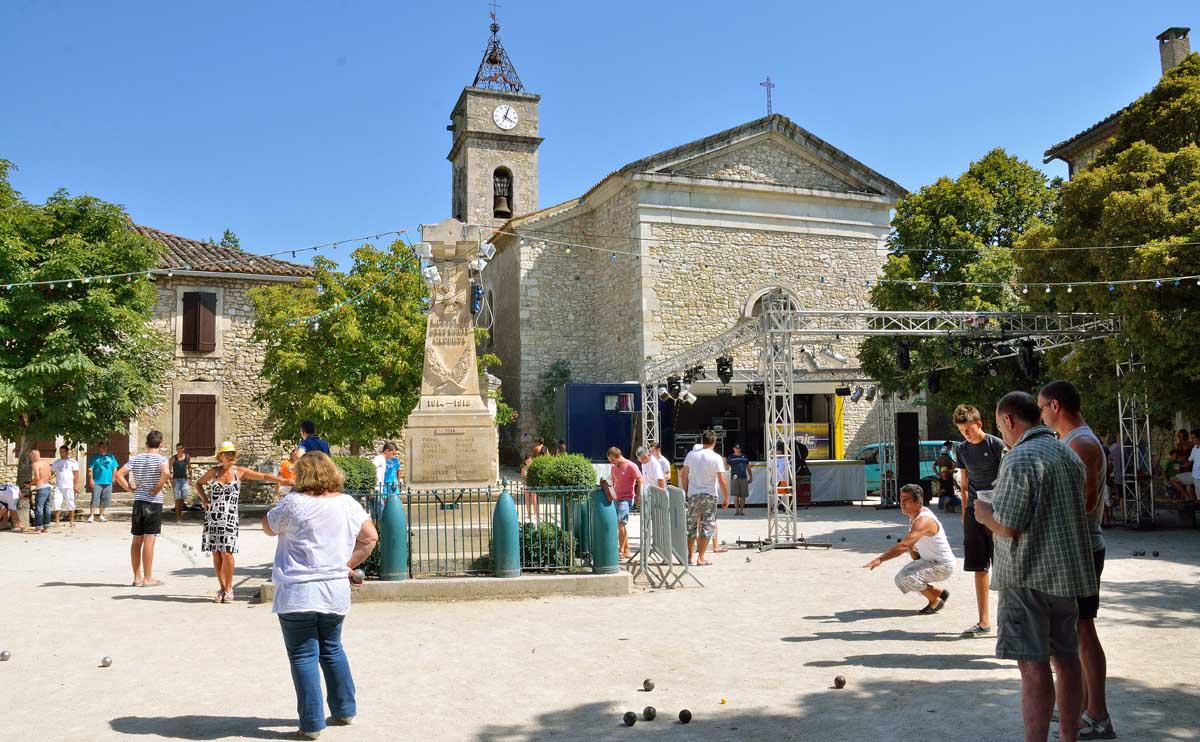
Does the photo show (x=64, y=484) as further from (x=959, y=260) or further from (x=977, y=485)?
(x=959, y=260)

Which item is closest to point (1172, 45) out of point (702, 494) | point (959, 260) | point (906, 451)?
point (959, 260)

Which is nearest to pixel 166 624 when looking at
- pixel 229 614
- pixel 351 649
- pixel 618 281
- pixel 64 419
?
pixel 229 614

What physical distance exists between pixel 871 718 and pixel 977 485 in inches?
113

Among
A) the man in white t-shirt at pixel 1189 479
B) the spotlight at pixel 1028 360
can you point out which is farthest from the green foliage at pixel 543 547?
the spotlight at pixel 1028 360

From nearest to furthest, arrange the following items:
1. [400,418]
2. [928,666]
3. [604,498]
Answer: [928,666] → [604,498] → [400,418]

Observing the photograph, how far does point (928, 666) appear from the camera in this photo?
239 inches

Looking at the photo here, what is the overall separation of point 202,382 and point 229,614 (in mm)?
17742

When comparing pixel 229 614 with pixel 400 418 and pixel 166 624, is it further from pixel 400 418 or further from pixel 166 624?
pixel 400 418

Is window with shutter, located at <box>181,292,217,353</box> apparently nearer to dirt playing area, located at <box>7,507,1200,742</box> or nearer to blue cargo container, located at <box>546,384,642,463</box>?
blue cargo container, located at <box>546,384,642,463</box>

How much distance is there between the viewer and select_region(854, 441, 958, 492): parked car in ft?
78.3

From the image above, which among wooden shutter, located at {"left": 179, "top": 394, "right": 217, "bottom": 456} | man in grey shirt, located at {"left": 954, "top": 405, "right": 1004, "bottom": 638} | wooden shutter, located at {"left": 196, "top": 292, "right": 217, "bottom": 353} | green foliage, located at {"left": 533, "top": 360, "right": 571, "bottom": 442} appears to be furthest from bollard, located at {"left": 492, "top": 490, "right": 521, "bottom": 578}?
green foliage, located at {"left": 533, "top": 360, "right": 571, "bottom": 442}

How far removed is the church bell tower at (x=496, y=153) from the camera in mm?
38938

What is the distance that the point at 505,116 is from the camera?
39656mm

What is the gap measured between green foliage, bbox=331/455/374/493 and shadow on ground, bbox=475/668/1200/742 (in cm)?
765
